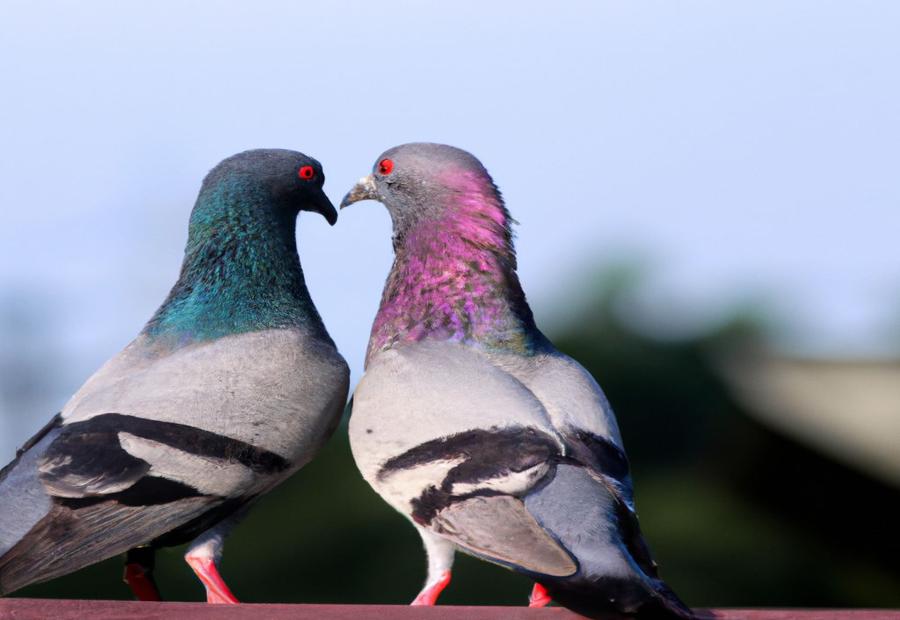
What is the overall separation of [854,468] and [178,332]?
581 cm

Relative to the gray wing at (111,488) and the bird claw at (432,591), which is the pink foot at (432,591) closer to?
the bird claw at (432,591)

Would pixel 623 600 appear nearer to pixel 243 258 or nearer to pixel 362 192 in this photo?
pixel 243 258

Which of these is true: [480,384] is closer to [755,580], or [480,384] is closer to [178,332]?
[178,332]

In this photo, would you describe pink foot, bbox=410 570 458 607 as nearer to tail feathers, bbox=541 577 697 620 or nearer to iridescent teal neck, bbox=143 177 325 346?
tail feathers, bbox=541 577 697 620

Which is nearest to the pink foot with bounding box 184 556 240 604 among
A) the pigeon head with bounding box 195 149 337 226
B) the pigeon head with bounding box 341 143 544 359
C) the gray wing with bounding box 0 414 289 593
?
the gray wing with bounding box 0 414 289 593

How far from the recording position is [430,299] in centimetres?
414

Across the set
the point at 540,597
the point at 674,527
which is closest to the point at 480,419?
the point at 540,597

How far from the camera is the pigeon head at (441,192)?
4281mm

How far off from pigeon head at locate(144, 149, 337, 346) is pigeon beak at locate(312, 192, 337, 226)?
0.28 feet

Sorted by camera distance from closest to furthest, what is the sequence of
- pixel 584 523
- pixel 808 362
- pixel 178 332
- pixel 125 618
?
pixel 125 618 < pixel 584 523 < pixel 178 332 < pixel 808 362

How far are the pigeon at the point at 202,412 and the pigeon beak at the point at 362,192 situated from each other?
104 millimetres

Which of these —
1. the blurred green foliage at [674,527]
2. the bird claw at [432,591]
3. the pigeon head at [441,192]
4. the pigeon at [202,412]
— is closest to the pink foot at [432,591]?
the bird claw at [432,591]

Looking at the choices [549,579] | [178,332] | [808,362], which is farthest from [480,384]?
[808,362]

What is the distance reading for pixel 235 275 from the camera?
4.22 m
